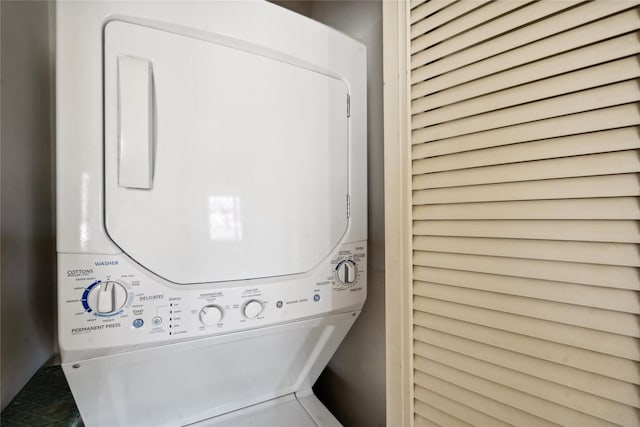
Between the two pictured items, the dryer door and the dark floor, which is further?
the dark floor

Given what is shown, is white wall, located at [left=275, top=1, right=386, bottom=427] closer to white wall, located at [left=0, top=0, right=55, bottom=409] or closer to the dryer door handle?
the dryer door handle

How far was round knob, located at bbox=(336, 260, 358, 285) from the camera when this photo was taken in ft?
3.52

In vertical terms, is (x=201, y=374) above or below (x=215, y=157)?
below

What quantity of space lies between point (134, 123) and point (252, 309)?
1.92ft

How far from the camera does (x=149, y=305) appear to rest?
76 cm

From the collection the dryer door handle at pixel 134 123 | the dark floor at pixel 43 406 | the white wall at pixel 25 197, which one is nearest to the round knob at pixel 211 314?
the dryer door handle at pixel 134 123

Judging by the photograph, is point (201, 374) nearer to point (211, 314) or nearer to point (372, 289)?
point (211, 314)

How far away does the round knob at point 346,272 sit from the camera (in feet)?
3.52

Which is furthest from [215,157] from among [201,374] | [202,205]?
[201,374]

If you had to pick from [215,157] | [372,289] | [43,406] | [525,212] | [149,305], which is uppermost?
[215,157]

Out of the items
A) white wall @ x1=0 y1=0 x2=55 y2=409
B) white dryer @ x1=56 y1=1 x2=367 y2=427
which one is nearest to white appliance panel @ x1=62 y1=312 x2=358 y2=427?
white dryer @ x1=56 y1=1 x2=367 y2=427

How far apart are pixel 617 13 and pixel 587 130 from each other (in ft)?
0.62

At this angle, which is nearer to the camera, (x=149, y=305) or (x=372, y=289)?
(x=149, y=305)

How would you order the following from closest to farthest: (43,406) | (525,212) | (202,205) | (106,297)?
(525,212) → (106,297) → (202,205) → (43,406)
